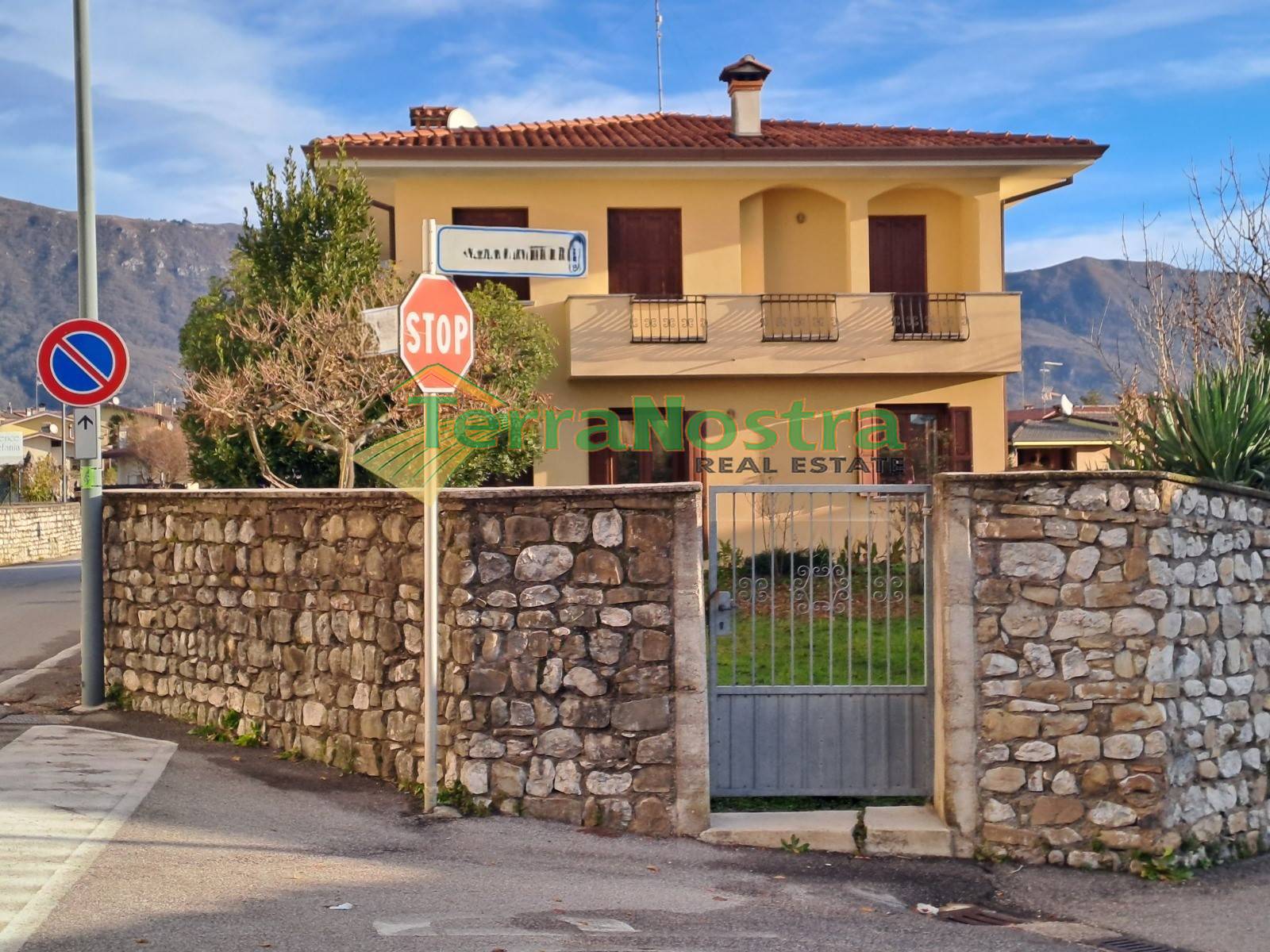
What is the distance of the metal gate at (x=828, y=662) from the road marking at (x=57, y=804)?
140 inches

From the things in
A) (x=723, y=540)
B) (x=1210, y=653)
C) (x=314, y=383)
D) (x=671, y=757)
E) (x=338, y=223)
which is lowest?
(x=671, y=757)

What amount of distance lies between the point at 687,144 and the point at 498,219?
3549 millimetres

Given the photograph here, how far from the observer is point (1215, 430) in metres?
8.98

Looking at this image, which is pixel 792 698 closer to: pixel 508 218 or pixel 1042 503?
pixel 1042 503

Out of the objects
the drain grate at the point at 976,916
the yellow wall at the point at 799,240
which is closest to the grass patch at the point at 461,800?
the drain grate at the point at 976,916

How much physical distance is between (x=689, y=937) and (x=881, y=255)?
1895 cm

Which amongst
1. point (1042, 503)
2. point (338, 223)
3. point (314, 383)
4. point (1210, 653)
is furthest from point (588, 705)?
point (338, 223)

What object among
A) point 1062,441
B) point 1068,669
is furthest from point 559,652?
point 1062,441

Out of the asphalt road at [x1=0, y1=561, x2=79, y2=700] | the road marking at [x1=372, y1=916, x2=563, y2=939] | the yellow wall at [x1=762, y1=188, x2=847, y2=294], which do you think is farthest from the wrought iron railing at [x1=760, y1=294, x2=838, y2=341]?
the road marking at [x1=372, y1=916, x2=563, y2=939]

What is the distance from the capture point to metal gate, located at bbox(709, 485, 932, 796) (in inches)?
308

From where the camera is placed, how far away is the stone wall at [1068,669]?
742 centimetres

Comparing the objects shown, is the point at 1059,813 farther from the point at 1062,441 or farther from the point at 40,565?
the point at 40,565

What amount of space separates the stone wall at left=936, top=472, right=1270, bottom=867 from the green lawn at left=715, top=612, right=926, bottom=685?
1.27 feet

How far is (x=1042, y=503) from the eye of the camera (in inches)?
297
